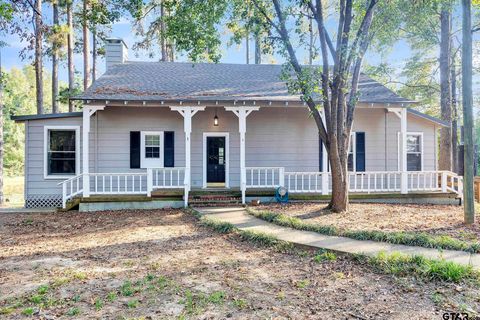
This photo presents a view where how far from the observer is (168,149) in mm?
11023

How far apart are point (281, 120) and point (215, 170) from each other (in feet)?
9.91

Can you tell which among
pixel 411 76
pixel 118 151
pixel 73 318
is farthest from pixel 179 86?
pixel 411 76

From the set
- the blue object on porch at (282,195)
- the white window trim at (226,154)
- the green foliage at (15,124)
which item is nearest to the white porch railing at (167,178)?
the white window trim at (226,154)

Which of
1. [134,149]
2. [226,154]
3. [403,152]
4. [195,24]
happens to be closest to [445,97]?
[403,152]

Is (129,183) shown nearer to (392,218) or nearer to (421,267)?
(392,218)

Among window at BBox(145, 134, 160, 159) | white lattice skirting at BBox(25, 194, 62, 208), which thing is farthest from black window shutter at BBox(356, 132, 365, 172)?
white lattice skirting at BBox(25, 194, 62, 208)

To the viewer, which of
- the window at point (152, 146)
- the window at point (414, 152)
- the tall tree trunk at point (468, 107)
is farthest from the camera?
the window at point (414, 152)

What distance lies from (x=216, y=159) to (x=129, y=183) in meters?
3.13

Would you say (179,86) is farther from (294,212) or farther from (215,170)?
(294,212)

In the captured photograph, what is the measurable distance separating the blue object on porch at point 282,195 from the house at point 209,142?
37cm

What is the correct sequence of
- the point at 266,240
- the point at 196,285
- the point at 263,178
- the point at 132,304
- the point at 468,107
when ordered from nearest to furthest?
the point at 132,304
the point at 196,285
the point at 266,240
the point at 468,107
the point at 263,178

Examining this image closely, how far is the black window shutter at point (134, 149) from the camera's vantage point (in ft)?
35.6

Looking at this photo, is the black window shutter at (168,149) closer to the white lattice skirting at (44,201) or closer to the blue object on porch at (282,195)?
the white lattice skirting at (44,201)

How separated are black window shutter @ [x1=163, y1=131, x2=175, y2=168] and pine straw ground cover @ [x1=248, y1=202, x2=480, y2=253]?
146 inches
